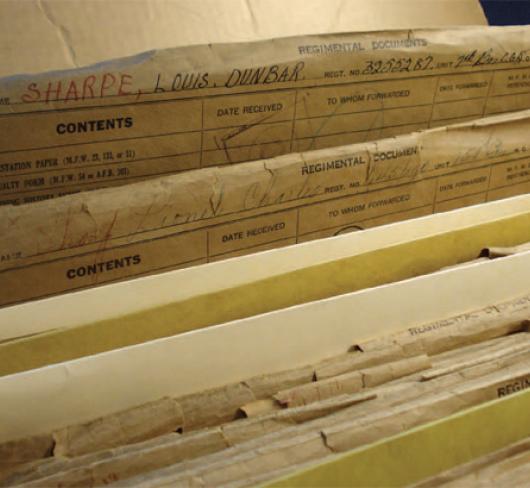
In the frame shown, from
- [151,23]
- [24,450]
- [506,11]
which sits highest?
[506,11]

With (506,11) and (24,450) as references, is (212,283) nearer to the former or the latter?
(24,450)

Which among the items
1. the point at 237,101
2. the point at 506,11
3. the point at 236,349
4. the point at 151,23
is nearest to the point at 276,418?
the point at 236,349

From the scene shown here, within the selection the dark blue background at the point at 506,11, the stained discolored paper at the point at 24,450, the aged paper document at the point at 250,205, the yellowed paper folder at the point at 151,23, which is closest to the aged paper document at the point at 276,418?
the stained discolored paper at the point at 24,450

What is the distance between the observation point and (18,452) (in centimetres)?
43

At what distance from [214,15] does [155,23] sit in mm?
74

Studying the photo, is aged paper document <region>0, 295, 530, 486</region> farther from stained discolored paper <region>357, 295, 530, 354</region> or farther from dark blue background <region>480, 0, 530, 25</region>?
dark blue background <region>480, 0, 530, 25</region>

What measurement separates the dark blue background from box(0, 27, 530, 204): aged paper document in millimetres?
353

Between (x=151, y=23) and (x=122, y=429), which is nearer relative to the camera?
(x=122, y=429)

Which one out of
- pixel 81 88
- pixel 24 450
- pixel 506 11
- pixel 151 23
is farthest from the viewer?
pixel 506 11

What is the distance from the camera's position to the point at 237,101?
62 cm

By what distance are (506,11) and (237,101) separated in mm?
690

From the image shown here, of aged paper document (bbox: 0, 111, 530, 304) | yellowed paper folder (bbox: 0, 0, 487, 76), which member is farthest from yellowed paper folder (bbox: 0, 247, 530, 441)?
yellowed paper folder (bbox: 0, 0, 487, 76)

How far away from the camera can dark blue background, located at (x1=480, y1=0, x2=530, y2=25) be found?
108 centimetres

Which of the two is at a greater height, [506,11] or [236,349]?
[506,11]
